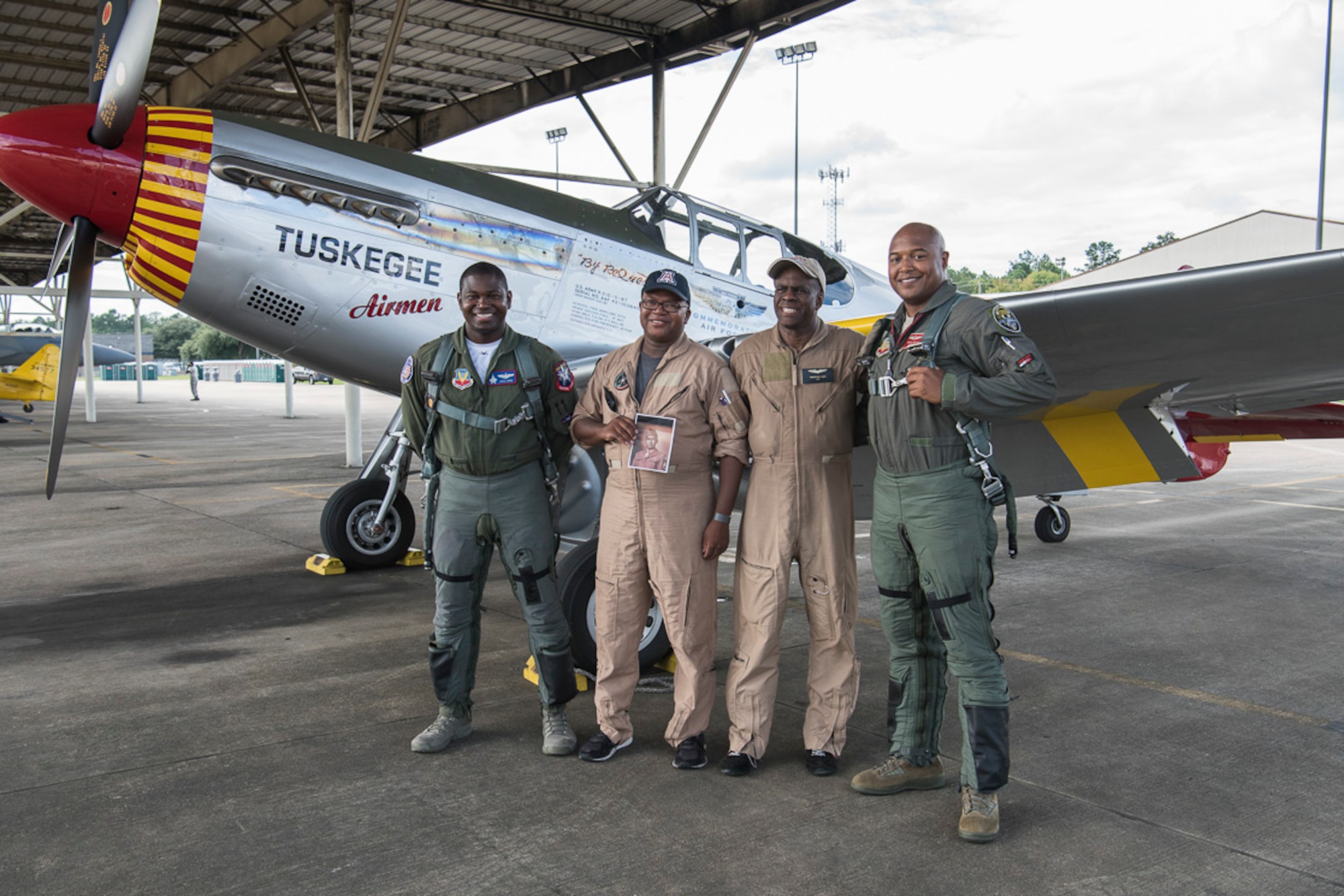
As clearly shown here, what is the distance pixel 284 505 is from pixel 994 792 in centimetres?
899

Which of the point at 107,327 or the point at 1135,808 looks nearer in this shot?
the point at 1135,808

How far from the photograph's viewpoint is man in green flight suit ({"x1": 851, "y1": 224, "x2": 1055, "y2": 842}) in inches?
112

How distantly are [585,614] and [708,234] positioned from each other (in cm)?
255

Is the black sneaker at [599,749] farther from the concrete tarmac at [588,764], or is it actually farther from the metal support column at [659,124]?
the metal support column at [659,124]

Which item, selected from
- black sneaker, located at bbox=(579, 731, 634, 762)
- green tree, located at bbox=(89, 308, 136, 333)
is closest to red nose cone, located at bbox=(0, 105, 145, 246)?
black sneaker, located at bbox=(579, 731, 634, 762)

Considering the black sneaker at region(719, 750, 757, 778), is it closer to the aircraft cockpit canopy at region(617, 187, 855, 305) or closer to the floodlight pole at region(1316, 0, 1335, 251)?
the aircraft cockpit canopy at region(617, 187, 855, 305)

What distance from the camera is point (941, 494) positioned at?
2.88 metres

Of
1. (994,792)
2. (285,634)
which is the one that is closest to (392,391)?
(285,634)

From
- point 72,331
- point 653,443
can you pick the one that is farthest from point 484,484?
point 72,331

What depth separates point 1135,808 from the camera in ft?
9.75

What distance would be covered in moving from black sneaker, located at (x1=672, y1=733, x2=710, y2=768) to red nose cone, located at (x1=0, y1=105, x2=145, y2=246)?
3.60 m

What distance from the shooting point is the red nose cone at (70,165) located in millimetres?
4465

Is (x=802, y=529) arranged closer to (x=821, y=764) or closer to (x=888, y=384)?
(x=888, y=384)

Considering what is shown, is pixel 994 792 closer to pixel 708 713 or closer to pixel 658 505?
pixel 708 713
